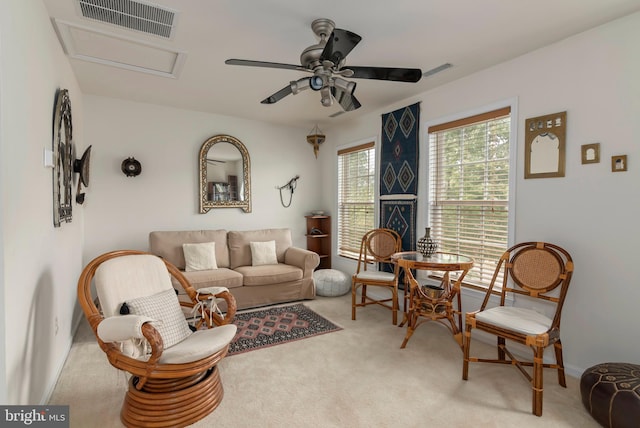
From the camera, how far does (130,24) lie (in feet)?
8.05

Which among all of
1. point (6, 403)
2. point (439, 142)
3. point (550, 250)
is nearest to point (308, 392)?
point (6, 403)

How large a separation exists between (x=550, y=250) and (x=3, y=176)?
3.41 meters

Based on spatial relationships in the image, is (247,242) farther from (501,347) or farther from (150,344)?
(501,347)

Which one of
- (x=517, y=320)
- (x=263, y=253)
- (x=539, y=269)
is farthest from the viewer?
(x=263, y=253)

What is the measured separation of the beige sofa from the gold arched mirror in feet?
1.58

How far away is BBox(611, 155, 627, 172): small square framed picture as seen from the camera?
92.7 inches

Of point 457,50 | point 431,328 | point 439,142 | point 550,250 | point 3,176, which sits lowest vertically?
point 431,328

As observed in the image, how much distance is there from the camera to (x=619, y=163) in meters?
2.38

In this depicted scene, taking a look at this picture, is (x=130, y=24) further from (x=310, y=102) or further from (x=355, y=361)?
(x=355, y=361)

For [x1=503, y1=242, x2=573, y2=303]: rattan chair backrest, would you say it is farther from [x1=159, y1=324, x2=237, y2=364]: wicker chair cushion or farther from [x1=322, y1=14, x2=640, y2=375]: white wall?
[x1=159, y1=324, x2=237, y2=364]: wicker chair cushion

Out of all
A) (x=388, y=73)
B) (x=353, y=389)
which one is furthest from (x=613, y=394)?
(x=388, y=73)

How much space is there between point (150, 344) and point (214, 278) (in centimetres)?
210

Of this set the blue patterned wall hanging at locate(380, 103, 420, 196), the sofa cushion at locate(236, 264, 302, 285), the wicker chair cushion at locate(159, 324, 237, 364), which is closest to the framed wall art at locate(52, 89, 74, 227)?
the wicker chair cushion at locate(159, 324, 237, 364)

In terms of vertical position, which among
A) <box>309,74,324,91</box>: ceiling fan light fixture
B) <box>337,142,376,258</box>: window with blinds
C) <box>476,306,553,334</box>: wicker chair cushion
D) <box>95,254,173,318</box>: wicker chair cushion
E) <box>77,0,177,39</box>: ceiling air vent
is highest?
<box>77,0,177,39</box>: ceiling air vent
